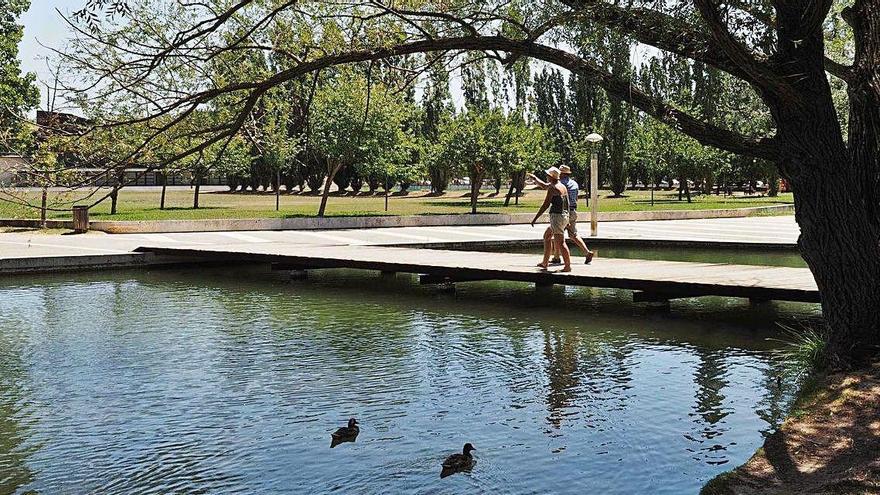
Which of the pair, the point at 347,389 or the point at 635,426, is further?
the point at 347,389

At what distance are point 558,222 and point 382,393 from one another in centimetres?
584

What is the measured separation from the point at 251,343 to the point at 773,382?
5804 millimetres

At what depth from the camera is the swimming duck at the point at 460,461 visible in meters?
6.76

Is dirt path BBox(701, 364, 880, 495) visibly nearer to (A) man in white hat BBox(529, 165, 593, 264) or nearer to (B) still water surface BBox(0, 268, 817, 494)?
(B) still water surface BBox(0, 268, 817, 494)

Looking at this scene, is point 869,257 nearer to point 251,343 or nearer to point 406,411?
point 406,411

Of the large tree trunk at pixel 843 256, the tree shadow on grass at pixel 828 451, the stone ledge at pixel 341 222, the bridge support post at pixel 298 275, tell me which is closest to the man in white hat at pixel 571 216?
the bridge support post at pixel 298 275

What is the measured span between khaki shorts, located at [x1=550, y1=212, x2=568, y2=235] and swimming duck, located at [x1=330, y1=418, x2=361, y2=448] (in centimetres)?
721

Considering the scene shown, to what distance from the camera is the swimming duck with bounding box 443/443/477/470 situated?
22.2ft

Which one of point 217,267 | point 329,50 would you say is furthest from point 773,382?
point 217,267

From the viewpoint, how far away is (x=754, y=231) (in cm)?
2770

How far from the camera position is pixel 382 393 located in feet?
29.9

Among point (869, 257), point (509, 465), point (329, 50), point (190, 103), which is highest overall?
point (329, 50)

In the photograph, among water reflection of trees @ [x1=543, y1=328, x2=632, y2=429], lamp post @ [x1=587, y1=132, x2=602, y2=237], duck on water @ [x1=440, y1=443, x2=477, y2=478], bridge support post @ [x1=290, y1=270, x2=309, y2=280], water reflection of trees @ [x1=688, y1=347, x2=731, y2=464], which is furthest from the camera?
lamp post @ [x1=587, y1=132, x2=602, y2=237]

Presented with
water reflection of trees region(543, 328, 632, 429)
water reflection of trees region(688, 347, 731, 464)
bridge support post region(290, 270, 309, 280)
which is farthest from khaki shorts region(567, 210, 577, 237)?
bridge support post region(290, 270, 309, 280)
